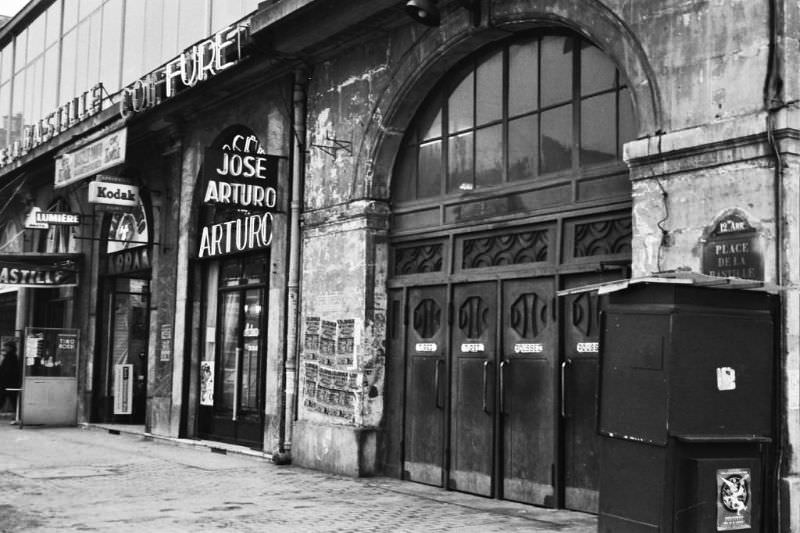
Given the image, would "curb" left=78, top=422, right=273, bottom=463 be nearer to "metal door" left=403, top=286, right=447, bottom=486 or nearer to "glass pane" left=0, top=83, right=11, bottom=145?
"metal door" left=403, top=286, right=447, bottom=486

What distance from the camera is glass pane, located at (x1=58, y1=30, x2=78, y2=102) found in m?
21.3

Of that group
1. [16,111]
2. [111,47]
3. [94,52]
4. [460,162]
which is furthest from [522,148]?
[16,111]

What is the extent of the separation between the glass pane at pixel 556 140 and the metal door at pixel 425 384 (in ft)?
6.68

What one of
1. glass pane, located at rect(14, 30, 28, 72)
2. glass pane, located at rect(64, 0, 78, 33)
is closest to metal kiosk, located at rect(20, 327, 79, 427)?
glass pane, located at rect(64, 0, 78, 33)

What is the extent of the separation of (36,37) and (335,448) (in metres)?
17.0

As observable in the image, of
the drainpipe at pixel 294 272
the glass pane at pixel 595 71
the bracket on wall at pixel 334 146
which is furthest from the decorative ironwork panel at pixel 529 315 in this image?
the drainpipe at pixel 294 272

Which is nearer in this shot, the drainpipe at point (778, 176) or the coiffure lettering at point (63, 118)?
the drainpipe at point (778, 176)

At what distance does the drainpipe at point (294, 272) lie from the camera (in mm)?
12562

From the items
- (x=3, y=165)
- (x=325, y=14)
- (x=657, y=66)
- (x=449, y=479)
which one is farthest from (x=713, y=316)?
(x=3, y=165)

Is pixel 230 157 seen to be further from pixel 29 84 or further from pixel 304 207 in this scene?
pixel 29 84

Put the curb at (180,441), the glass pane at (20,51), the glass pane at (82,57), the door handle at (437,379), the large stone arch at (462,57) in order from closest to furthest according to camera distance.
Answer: the large stone arch at (462,57) < the door handle at (437,379) < the curb at (180,441) < the glass pane at (82,57) < the glass pane at (20,51)

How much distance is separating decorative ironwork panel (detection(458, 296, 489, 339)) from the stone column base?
1883mm

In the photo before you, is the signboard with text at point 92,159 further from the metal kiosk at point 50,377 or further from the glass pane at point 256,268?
the metal kiosk at point 50,377

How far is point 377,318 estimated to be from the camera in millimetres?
11562
